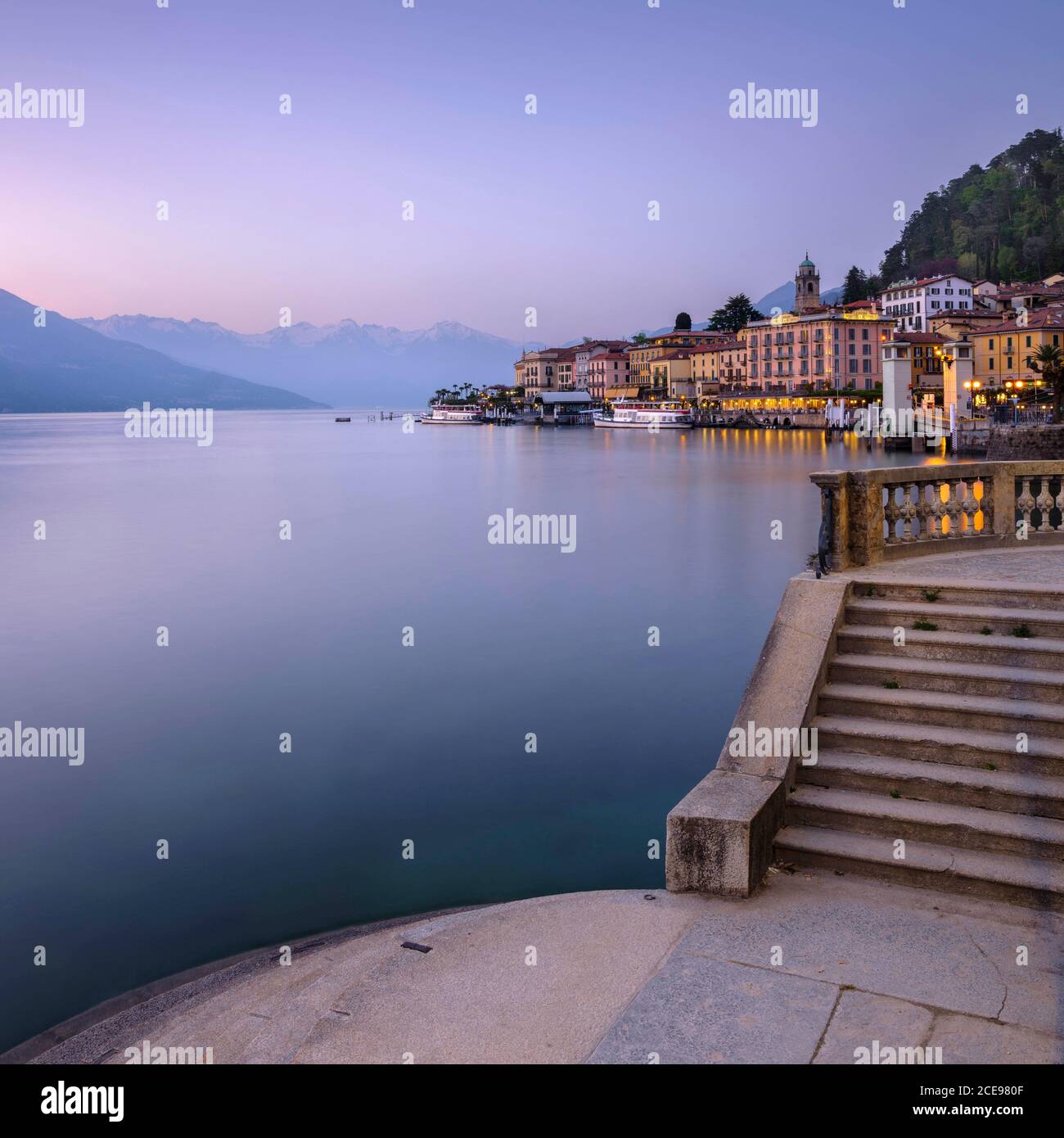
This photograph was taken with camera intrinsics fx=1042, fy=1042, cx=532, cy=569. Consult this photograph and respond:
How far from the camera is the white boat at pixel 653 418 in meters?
171

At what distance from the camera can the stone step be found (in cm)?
966

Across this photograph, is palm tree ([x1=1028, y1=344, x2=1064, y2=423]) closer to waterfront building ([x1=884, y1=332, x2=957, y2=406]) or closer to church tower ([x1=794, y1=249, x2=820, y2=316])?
waterfront building ([x1=884, y1=332, x2=957, y2=406])

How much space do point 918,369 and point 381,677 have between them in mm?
128268

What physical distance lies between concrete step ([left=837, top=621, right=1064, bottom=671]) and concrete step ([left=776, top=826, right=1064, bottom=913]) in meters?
2.14

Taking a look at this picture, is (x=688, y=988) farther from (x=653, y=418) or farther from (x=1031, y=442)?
(x=653, y=418)

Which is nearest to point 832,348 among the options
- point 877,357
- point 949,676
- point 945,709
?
point 877,357

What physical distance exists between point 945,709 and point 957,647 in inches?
33.8

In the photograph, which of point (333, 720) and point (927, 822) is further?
point (333, 720)

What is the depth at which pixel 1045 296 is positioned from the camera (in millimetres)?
136125

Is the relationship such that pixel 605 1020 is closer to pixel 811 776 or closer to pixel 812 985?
pixel 812 985

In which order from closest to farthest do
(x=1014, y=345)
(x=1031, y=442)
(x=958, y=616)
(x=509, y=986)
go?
(x=509, y=986) < (x=958, y=616) < (x=1031, y=442) < (x=1014, y=345)

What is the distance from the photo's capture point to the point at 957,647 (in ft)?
30.5

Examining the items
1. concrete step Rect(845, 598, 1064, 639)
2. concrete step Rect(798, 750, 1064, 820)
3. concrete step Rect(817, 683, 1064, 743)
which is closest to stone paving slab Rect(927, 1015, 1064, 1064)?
concrete step Rect(798, 750, 1064, 820)
